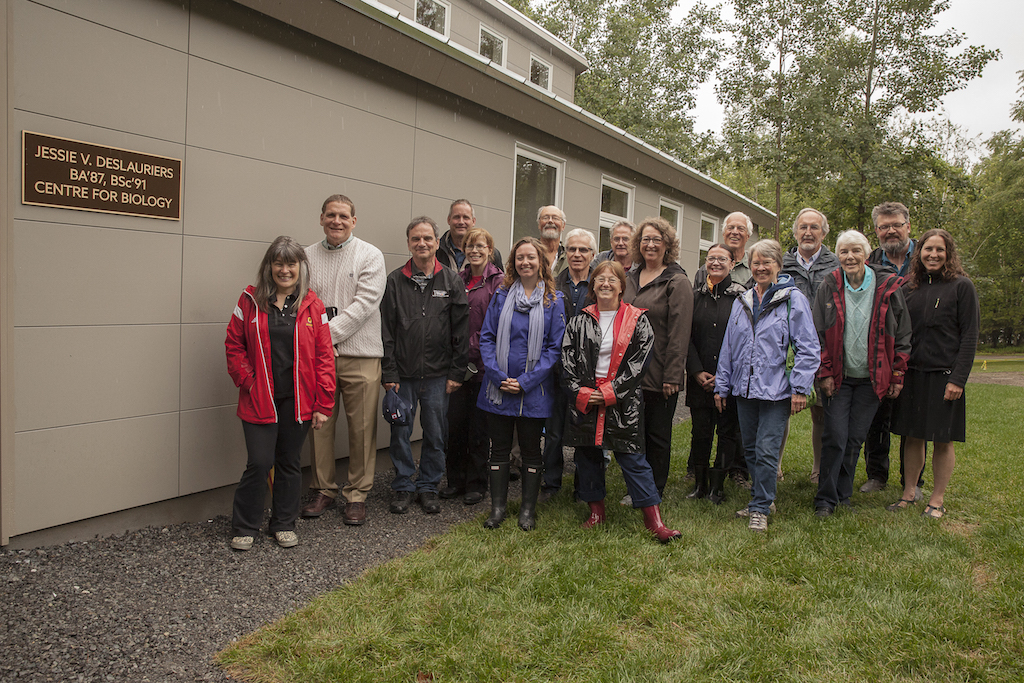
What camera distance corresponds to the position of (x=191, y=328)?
4.22m

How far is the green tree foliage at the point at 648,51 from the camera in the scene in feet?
86.3

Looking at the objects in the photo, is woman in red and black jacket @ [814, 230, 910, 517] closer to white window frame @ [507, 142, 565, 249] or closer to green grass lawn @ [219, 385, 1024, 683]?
green grass lawn @ [219, 385, 1024, 683]

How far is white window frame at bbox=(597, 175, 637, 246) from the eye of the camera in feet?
30.8

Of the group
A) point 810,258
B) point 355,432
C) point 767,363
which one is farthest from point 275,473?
point 810,258

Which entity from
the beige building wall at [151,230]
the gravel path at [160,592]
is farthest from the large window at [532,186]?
the gravel path at [160,592]

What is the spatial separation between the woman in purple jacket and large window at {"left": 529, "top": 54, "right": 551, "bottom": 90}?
9727 mm

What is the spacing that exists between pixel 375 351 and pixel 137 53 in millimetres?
2343

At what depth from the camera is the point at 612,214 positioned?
32.0ft

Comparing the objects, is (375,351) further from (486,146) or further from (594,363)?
(486,146)

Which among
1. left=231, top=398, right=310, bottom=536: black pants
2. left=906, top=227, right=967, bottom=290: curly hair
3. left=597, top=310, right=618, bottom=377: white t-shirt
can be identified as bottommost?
left=231, top=398, right=310, bottom=536: black pants

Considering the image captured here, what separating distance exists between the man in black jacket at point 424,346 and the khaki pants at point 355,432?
15cm

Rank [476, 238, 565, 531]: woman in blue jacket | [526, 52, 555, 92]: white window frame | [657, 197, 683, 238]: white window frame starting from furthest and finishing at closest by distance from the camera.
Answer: [526, 52, 555, 92]: white window frame < [657, 197, 683, 238]: white window frame < [476, 238, 565, 531]: woman in blue jacket

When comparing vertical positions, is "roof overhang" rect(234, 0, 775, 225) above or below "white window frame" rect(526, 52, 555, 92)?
below

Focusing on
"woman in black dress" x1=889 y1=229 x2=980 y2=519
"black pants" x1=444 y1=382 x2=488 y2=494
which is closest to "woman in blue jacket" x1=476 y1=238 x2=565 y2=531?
"black pants" x1=444 y1=382 x2=488 y2=494
